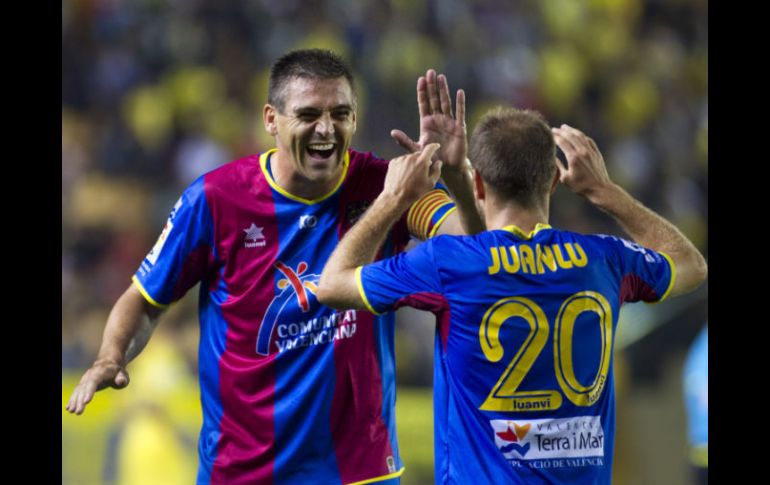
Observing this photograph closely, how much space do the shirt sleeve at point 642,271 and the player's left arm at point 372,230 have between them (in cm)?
62

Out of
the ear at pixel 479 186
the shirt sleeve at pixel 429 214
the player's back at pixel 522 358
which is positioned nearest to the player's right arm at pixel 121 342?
the shirt sleeve at pixel 429 214

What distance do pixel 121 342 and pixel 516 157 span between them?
5.51 ft

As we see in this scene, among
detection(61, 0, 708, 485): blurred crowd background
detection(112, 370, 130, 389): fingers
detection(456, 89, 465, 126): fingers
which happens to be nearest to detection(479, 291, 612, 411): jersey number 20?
detection(456, 89, 465, 126): fingers

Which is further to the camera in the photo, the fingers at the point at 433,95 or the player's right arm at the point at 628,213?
the fingers at the point at 433,95

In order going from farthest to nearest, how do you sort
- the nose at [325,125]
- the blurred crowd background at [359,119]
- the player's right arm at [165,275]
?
the blurred crowd background at [359,119]
the player's right arm at [165,275]
the nose at [325,125]

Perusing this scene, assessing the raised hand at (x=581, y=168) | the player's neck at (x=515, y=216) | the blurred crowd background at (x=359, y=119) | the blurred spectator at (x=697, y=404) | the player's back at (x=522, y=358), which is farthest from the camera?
the blurred crowd background at (x=359, y=119)

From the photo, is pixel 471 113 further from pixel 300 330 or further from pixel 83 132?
pixel 300 330

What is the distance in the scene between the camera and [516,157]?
314 cm

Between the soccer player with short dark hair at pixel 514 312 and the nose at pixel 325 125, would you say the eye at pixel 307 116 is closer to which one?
the nose at pixel 325 125

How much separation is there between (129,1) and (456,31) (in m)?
3.51

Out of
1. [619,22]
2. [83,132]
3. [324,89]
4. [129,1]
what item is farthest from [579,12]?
[324,89]

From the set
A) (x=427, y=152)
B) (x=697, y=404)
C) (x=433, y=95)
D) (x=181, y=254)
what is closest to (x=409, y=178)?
(x=427, y=152)

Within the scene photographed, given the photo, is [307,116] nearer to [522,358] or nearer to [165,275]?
[165,275]

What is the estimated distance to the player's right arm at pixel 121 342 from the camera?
3.72 metres
